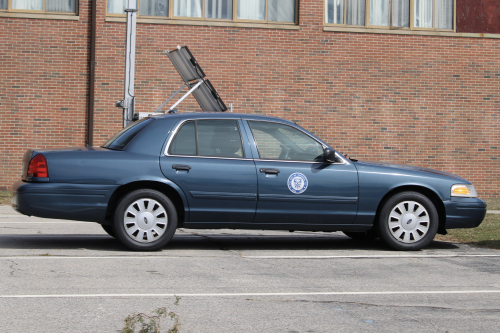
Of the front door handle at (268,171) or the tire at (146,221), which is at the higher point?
the front door handle at (268,171)

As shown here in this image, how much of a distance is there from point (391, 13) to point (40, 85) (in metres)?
9.06

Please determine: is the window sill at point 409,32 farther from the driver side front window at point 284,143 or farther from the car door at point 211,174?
the car door at point 211,174

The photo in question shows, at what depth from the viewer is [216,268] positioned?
678 cm

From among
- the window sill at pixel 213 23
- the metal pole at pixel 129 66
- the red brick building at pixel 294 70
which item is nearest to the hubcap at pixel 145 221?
the metal pole at pixel 129 66

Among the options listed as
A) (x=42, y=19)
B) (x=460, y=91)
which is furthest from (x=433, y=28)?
(x=42, y=19)

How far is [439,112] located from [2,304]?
14239mm

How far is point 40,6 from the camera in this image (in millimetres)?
16453

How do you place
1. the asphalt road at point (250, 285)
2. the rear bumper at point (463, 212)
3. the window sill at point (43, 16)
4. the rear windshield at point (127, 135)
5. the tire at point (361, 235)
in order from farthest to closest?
the window sill at point (43, 16)
the tire at point (361, 235)
the rear bumper at point (463, 212)
the rear windshield at point (127, 135)
the asphalt road at point (250, 285)

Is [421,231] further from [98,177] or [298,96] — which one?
[298,96]

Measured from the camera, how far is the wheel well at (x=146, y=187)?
7.59 metres

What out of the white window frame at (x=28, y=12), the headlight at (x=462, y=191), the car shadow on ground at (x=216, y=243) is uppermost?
the white window frame at (x=28, y=12)

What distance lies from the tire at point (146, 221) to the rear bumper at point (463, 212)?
11.0 feet

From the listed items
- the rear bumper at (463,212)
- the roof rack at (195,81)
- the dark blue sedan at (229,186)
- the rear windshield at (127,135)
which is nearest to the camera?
the dark blue sedan at (229,186)

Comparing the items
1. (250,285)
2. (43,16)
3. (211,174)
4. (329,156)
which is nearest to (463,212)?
(329,156)
